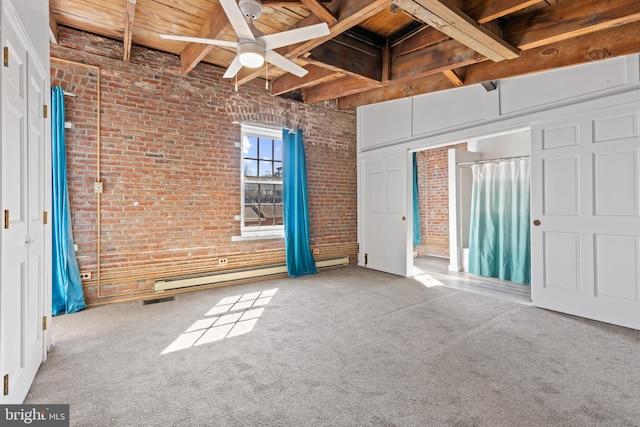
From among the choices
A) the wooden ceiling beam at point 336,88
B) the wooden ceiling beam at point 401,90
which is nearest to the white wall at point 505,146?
the wooden ceiling beam at point 401,90

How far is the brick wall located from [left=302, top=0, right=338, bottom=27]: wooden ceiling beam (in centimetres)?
221

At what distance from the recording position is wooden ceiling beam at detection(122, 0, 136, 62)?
2.85m

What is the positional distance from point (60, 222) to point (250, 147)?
2.63 m

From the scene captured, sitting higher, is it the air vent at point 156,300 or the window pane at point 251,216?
the window pane at point 251,216

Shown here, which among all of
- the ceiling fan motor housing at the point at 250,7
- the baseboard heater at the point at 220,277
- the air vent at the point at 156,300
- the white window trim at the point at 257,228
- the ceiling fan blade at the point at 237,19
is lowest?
the air vent at the point at 156,300

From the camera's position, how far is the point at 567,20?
280 centimetres

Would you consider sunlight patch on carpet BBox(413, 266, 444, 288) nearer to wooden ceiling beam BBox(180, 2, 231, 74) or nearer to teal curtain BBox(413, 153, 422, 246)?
teal curtain BBox(413, 153, 422, 246)

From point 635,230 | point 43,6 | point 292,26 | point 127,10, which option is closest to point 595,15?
point 635,230

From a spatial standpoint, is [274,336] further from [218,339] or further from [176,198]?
[176,198]

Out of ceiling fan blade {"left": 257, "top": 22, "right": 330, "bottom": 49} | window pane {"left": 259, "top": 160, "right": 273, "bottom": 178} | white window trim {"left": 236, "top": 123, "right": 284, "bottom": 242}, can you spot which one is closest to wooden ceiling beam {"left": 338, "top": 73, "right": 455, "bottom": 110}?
white window trim {"left": 236, "top": 123, "right": 284, "bottom": 242}

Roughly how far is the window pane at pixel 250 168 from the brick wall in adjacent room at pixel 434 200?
165 inches

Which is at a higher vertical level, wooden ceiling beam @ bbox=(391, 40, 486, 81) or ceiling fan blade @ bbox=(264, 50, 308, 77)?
wooden ceiling beam @ bbox=(391, 40, 486, 81)

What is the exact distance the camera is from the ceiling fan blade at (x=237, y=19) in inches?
→ 82.6

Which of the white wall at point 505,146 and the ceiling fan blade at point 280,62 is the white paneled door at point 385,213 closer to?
the white wall at point 505,146
